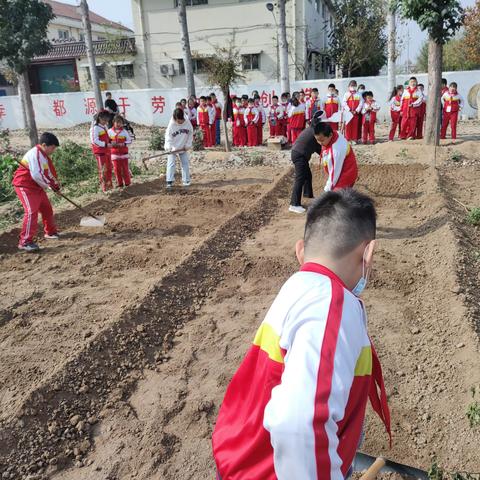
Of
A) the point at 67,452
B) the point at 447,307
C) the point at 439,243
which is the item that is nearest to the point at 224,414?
the point at 67,452

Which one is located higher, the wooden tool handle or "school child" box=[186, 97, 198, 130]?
"school child" box=[186, 97, 198, 130]

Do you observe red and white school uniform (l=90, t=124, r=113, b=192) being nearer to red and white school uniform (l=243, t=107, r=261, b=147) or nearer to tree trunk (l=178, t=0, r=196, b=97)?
red and white school uniform (l=243, t=107, r=261, b=147)

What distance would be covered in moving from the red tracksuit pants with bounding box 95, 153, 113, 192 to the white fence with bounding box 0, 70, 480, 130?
11.6 m

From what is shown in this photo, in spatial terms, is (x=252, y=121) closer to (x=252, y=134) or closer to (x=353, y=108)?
(x=252, y=134)

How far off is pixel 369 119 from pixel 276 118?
3.26 meters

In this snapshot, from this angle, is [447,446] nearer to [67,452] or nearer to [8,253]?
[67,452]

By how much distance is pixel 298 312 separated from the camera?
4.02ft

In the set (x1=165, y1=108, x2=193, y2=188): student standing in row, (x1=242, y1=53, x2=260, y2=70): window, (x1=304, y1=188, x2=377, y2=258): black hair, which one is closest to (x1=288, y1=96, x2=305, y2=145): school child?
(x1=165, y1=108, x2=193, y2=188): student standing in row

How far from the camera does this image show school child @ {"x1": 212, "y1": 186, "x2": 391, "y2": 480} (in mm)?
1104

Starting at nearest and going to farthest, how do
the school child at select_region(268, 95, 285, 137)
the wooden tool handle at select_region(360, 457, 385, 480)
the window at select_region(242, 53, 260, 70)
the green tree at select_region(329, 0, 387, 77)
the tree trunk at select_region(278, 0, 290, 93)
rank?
the wooden tool handle at select_region(360, 457, 385, 480) < the school child at select_region(268, 95, 285, 137) < the tree trunk at select_region(278, 0, 290, 93) < the green tree at select_region(329, 0, 387, 77) < the window at select_region(242, 53, 260, 70)

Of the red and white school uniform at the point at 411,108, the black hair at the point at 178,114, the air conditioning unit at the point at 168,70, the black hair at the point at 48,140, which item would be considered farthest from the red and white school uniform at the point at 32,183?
the air conditioning unit at the point at 168,70

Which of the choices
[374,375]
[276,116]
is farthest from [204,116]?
[374,375]

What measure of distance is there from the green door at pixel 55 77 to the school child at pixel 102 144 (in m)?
22.1

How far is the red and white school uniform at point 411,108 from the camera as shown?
44.1 ft
